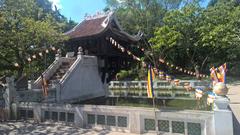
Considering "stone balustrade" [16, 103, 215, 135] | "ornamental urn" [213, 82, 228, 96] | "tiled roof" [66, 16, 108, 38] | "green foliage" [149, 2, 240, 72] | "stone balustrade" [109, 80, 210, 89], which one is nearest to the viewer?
"ornamental urn" [213, 82, 228, 96]

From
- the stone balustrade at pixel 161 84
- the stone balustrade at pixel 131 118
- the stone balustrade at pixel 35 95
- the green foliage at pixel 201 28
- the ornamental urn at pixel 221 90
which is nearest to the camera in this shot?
the ornamental urn at pixel 221 90

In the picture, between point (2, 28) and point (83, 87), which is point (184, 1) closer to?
point (83, 87)

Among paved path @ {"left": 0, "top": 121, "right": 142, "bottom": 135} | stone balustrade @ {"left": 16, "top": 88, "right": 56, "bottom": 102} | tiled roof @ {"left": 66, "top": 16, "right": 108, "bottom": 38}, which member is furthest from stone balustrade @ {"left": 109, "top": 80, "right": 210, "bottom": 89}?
paved path @ {"left": 0, "top": 121, "right": 142, "bottom": 135}

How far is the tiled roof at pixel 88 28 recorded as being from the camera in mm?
21664

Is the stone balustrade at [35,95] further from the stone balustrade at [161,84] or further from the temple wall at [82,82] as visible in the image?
the stone balustrade at [161,84]

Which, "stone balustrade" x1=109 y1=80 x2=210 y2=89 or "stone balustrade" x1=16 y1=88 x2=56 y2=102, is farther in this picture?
"stone balustrade" x1=109 y1=80 x2=210 y2=89

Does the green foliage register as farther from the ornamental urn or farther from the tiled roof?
the ornamental urn

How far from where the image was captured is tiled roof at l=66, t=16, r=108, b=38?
21.7 meters

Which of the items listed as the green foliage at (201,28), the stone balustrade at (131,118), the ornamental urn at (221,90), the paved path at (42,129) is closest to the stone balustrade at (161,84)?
the green foliage at (201,28)

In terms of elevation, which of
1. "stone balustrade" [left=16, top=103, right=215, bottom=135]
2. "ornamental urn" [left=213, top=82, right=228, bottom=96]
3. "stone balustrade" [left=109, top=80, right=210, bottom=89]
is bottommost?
"stone balustrade" [left=16, top=103, right=215, bottom=135]

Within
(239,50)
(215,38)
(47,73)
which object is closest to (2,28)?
(47,73)

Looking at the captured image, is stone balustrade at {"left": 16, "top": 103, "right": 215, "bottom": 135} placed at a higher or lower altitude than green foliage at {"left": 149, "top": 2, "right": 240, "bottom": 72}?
lower

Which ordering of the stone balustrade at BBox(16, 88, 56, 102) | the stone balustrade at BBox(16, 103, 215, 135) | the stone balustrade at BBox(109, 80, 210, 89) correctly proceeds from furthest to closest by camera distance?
1. the stone balustrade at BBox(109, 80, 210, 89)
2. the stone balustrade at BBox(16, 88, 56, 102)
3. the stone balustrade at BBox(16, 103, 215, 135)

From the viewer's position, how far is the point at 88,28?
2384 centimetres
